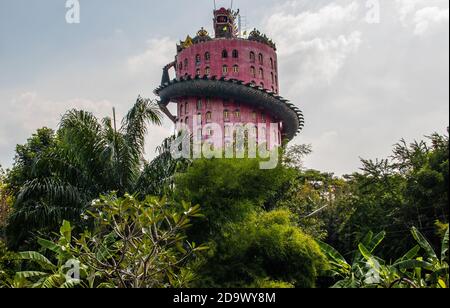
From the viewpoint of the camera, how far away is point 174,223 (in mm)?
9906

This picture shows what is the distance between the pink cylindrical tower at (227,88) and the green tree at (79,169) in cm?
1561

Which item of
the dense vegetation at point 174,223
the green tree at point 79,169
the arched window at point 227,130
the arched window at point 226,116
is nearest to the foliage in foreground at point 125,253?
the dense vegetation at point 174,223

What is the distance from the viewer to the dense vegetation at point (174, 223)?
7.82m

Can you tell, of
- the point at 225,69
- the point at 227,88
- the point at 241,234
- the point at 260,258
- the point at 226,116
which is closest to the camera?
the point at 260,258

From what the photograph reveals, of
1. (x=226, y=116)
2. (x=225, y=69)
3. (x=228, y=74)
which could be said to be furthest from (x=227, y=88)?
(x=225, y=69)

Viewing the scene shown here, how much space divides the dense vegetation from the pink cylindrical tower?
608 inches

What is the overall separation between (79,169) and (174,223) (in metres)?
2.66

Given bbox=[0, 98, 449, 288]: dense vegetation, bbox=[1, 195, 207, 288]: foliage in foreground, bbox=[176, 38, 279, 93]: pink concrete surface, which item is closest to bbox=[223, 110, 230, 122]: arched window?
bbox=[176, 38, 279, 93]: pink concrete surface

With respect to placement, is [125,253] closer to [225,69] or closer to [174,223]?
[174,223]

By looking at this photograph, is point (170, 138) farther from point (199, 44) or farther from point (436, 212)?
point (199, 44)

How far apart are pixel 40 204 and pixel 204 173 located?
11.2 ft

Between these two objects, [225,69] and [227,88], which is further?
[225,69]

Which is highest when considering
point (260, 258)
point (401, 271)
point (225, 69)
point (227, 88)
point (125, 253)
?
point (225, 69)

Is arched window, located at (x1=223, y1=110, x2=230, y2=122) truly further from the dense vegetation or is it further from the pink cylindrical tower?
the dense vegetation
